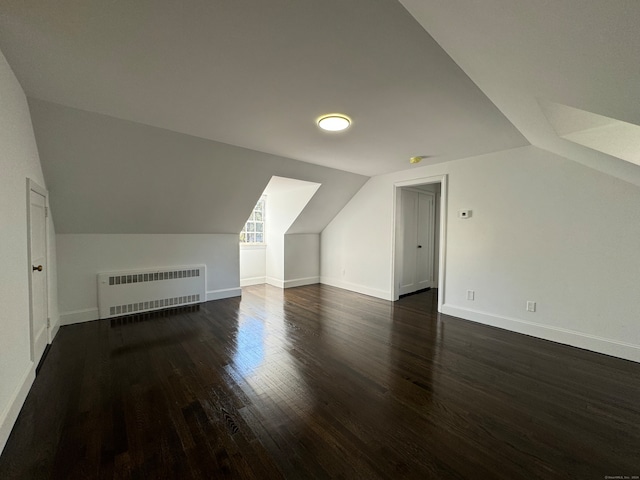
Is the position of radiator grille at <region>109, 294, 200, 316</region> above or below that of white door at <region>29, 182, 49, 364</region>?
below

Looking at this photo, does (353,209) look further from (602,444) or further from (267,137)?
(602,444)

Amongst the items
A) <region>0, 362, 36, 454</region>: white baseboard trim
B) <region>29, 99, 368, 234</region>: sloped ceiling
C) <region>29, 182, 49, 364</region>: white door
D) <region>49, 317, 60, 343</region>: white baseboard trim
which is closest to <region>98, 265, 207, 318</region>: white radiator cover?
<region>49, 317, 60, 343</region>: white baseboard trim

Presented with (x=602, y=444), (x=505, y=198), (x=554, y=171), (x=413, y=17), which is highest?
(x=413, y=17)

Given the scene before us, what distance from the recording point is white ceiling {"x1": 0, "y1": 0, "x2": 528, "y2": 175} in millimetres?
1248

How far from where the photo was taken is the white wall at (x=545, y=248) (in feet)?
8.55

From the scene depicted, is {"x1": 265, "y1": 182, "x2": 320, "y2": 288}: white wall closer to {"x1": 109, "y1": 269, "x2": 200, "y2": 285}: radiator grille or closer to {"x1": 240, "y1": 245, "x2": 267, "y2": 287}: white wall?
{"x1": 240, "y1": 245, "x2": 267, "y2": 287}: white wall

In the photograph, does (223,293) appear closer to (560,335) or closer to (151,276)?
(151,276)

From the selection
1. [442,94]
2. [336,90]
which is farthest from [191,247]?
[442,94]

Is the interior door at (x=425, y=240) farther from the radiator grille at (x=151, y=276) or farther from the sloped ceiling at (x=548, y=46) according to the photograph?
the radiator grille at (x=151, y=276)

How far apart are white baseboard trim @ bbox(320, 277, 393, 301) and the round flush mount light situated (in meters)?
3.13

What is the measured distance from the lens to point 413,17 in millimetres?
1241

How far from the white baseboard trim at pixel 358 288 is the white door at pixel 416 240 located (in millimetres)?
388

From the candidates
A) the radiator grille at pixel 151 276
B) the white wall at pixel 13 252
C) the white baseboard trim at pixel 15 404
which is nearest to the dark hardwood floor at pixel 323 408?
the white baseboard trim at pixel 15 404

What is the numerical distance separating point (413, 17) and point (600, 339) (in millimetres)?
3520
